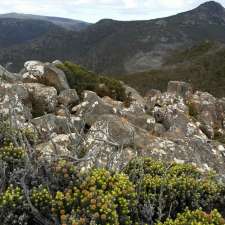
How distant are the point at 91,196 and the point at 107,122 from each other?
847cm

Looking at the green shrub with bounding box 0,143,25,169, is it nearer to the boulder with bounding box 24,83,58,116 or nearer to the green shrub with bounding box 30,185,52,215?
the green shrub with bounding box 30,185,52,215

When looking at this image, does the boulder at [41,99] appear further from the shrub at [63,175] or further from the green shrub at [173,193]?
the shrub at [63,175]

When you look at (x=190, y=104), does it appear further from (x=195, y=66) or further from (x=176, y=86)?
(x=195, y=66)

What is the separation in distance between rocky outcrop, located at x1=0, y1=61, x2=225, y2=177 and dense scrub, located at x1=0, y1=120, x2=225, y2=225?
36 cm

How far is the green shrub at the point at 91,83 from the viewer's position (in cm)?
3162

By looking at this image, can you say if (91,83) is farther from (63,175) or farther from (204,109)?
(63,175)

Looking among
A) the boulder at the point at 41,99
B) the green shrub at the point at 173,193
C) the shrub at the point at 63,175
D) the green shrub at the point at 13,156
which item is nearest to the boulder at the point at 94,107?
the boulder at the point at 41,99

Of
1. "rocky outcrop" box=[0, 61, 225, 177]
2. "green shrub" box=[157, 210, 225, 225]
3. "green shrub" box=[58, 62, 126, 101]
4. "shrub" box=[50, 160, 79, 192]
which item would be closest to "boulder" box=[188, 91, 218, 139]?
"rocky outcrop" box=[0, 61, 225, 177]

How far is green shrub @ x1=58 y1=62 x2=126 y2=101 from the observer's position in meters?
31.6

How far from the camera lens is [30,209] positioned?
6.73m

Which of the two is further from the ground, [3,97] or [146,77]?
[3,97]

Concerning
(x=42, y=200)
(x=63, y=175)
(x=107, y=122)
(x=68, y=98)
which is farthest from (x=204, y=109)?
(x=42, y=200)

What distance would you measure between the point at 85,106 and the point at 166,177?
660 inches

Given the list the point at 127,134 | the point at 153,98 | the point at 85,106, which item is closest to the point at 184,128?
the point at 85,106
